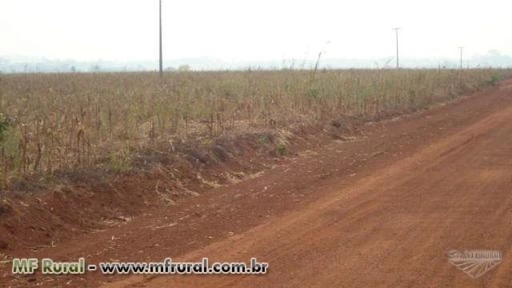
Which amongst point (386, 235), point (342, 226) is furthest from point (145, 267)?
point (386, 235)

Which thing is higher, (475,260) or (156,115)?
(156,115)

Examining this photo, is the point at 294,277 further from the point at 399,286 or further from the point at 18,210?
the point at 18,210

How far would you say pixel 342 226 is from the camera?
22.9ft

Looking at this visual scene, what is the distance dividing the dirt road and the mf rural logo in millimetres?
75

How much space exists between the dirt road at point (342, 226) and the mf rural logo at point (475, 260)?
8 cm

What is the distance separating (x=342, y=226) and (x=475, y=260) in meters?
1.69

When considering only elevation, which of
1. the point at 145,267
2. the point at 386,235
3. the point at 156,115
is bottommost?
the point at 145,267

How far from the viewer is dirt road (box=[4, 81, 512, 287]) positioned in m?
5.44

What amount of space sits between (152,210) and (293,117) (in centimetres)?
696

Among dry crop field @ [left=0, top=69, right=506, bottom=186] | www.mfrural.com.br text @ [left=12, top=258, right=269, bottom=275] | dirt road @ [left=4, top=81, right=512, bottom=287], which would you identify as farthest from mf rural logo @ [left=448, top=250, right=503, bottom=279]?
dry crop field @ [left=0, top=69, right=506, bottom=186]

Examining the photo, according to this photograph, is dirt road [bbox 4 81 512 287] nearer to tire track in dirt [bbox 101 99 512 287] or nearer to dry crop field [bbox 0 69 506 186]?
tire track in dirt [bbox 101 99 512 287]

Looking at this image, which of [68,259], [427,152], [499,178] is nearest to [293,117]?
[427,152]

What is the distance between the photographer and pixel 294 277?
537cm

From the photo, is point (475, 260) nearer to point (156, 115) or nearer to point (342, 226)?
point (342, 226)
